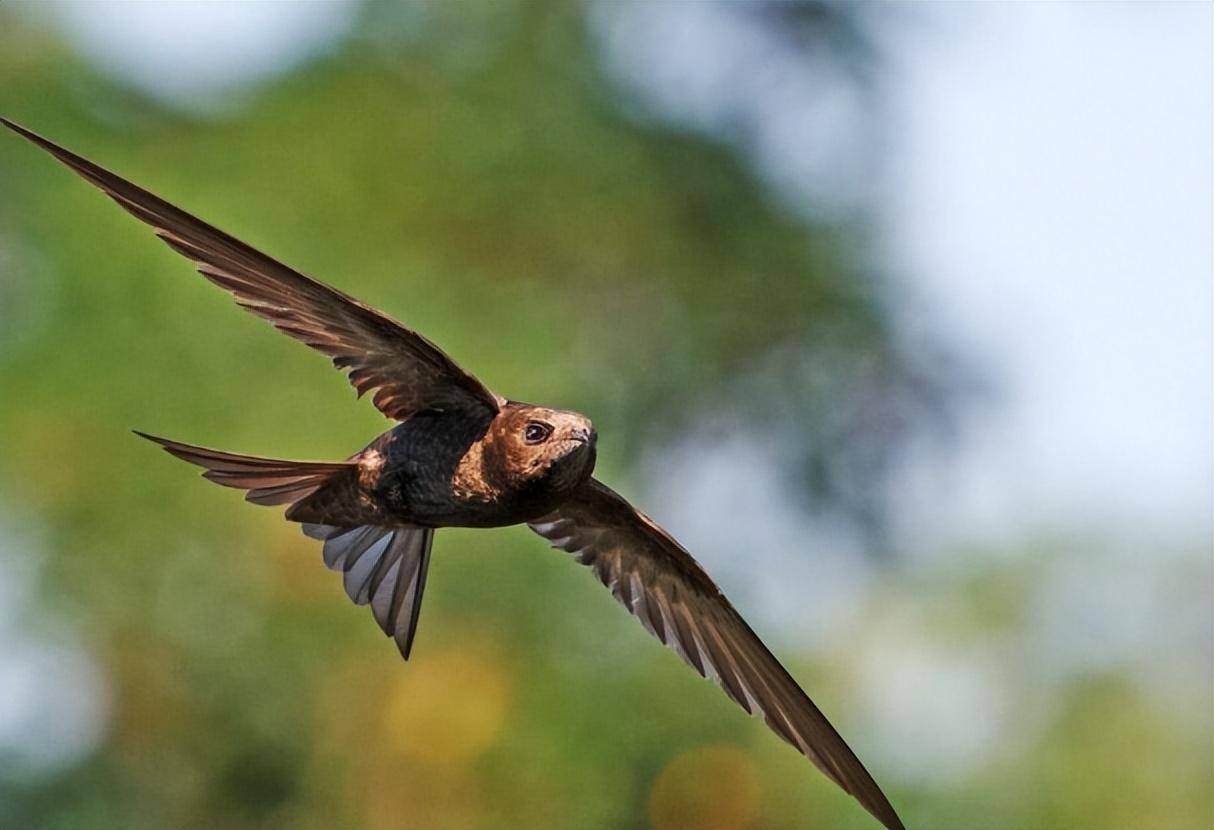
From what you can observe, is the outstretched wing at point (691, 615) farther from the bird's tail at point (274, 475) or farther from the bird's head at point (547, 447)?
the bird's head at point (547, 447)

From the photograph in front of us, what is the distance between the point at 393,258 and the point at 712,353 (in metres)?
2.61

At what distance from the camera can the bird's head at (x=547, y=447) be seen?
4.07 metres

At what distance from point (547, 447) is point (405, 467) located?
39 cm

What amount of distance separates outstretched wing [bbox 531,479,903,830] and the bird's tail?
2.29 feet

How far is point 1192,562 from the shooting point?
14438 millimetres

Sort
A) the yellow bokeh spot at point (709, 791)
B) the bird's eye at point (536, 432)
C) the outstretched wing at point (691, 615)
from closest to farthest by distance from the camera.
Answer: the bird's eye at point (536, 432) → the outstretched wing at point (691, 615) → the yellow bokeh spot at point (709, 791)

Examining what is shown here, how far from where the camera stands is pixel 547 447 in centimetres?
407

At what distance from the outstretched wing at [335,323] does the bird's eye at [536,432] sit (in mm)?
206

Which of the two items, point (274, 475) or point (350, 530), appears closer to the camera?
point (274, 475)

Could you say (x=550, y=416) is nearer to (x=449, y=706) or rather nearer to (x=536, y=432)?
(x=536, y=432)

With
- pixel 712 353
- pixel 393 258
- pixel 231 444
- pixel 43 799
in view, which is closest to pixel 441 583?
pixel 231 444

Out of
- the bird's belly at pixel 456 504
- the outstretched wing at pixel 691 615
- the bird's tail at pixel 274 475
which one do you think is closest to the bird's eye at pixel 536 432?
the bird's belly at pixel 456 504

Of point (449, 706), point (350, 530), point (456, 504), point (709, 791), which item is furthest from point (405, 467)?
point (709, 791)

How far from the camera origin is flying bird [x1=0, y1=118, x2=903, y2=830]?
4.07 metres
